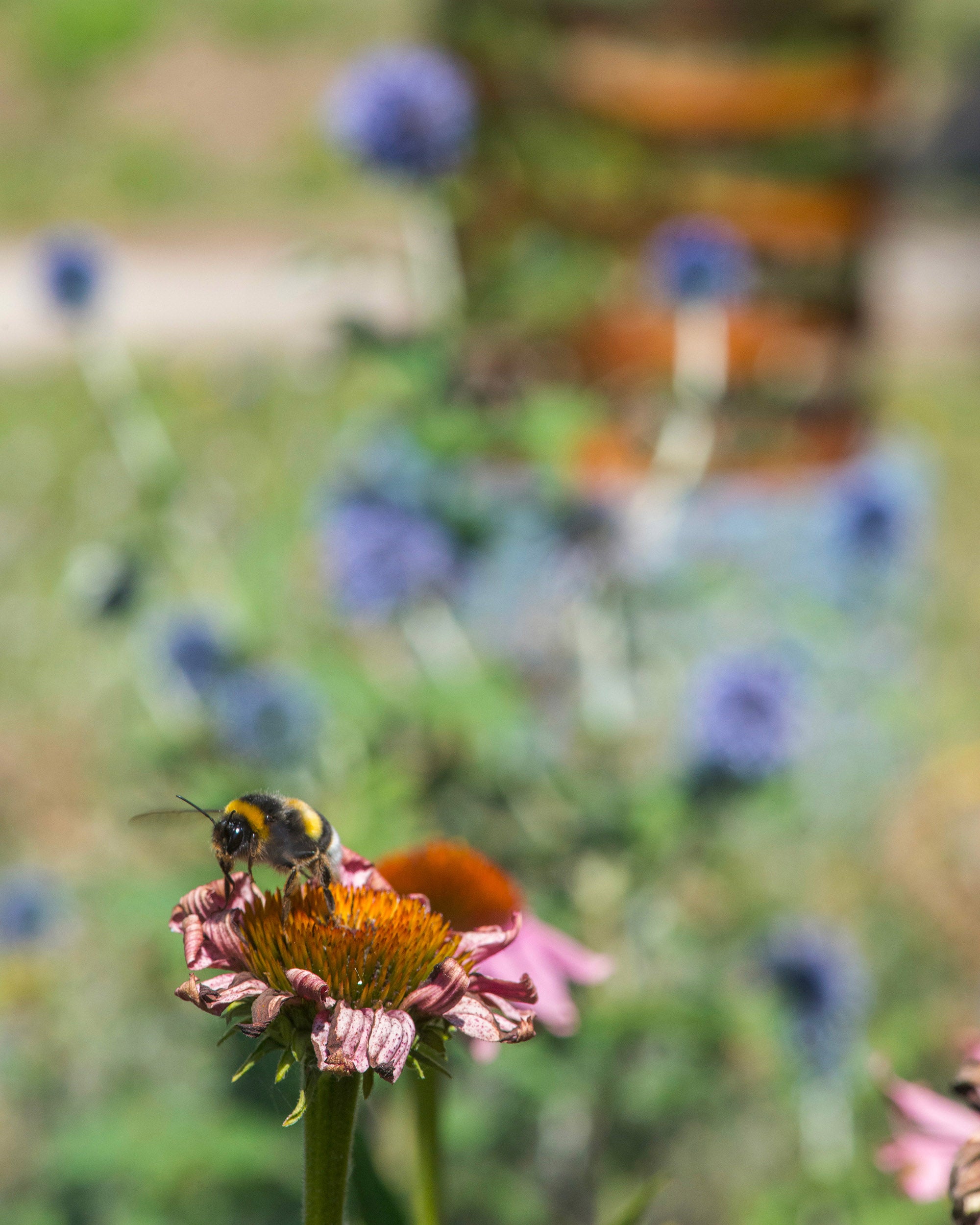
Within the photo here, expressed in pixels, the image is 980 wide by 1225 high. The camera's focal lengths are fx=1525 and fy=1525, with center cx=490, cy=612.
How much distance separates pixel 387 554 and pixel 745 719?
1.31 ft

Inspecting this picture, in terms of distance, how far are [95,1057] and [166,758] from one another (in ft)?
1.99

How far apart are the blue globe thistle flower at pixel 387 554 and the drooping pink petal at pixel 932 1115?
92cm

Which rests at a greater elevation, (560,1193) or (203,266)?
(560,1193)

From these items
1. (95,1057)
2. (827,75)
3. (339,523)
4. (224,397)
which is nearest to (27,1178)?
(95,1057)

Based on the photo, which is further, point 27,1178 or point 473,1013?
point 27,1178

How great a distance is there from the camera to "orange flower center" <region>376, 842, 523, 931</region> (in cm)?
67

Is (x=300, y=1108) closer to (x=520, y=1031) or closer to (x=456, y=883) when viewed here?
(x=520, y=1031)

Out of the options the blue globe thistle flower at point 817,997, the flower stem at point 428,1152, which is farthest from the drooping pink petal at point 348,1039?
the blue globe thistle flower at point 817,997

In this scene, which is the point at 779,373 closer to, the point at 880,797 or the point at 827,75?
the point at 827,75

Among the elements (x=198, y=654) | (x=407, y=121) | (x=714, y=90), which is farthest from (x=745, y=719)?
(x=714, y=90)

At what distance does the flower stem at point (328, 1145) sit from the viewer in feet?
1.74

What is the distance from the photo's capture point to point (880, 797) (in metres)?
2.73

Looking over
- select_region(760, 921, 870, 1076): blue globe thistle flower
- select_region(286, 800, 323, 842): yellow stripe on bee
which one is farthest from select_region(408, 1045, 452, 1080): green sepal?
select_region(760, 921, 870, 1076): blue globe thistle flower

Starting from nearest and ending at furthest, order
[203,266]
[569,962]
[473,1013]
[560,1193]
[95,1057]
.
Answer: [473,1013] < [569,962] < [560,1193] < [95,1057] < [203,266]
